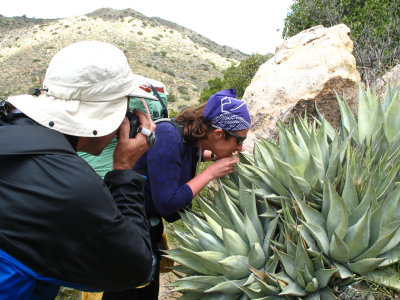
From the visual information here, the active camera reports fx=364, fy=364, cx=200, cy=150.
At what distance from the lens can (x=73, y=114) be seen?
148cm

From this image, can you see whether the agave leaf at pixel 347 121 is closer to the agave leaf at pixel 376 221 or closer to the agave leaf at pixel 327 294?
the agave leaf at pixel 376 221

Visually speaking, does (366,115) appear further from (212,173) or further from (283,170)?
(212,173)

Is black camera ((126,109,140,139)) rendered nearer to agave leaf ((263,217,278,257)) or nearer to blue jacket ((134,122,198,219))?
blue jacket ((134,122,198,219))

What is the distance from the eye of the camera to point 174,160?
7.77ft

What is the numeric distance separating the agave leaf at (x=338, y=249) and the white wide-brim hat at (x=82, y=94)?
49.9 inches

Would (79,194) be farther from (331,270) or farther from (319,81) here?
(319,81)

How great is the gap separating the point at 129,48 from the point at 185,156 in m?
43.2

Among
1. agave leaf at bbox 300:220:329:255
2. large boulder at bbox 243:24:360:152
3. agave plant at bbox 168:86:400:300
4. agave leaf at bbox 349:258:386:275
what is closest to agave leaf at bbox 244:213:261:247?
agave plant at bbox 168:86:400:300

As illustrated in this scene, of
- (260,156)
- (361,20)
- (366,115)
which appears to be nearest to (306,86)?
(366,115)

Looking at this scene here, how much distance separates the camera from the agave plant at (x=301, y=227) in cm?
194

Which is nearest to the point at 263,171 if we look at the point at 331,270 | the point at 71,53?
the point at 331,270

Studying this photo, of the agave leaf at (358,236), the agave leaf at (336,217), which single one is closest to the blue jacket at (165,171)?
the agave leaf at (336,217)

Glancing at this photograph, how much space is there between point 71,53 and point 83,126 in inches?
12.9

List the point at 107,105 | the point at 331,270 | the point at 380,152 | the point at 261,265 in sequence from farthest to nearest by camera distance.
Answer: the point at 380,152, the point at 261,265, the point at 331,270, the point at 107,105
